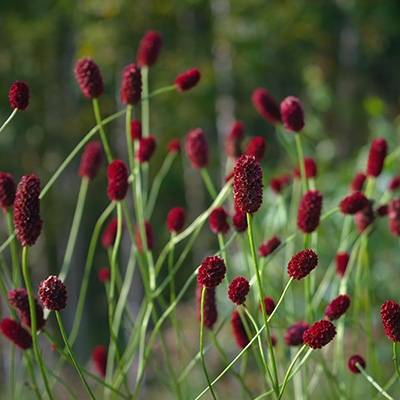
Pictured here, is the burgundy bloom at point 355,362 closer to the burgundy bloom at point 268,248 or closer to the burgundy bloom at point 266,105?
the burgundy bloom at point 268,248

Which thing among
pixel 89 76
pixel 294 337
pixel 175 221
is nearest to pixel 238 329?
pixel 294 337

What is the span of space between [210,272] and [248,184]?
108 millimetres

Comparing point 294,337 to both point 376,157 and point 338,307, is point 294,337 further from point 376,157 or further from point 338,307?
point 376,157

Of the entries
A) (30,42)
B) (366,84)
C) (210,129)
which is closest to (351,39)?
(366,84)

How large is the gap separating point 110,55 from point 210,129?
3.71 meters

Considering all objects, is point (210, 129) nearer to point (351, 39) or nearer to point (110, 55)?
point (351, 39)

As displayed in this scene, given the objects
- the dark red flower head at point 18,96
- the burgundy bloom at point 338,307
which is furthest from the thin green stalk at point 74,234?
the burgundy bloom at point 338,307

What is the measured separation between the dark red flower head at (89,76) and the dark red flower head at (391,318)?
58cm

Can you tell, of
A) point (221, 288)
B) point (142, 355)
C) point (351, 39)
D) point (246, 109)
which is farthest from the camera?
point (351, 39)

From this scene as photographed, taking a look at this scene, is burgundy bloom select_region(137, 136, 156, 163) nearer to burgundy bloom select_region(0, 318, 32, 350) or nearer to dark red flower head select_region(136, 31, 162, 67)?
dark red flower head select_region(136, 31, 162, 67)

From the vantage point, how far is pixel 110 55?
23.6ft

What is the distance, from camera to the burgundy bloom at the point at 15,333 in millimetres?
821

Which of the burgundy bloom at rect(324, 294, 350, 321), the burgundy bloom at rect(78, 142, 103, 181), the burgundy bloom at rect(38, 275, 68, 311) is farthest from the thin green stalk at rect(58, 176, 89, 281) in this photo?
the burgundy bloom at rect(324, 294, 350, 321)

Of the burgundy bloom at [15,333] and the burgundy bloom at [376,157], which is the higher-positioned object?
the burgundy bloom at [376,157]
